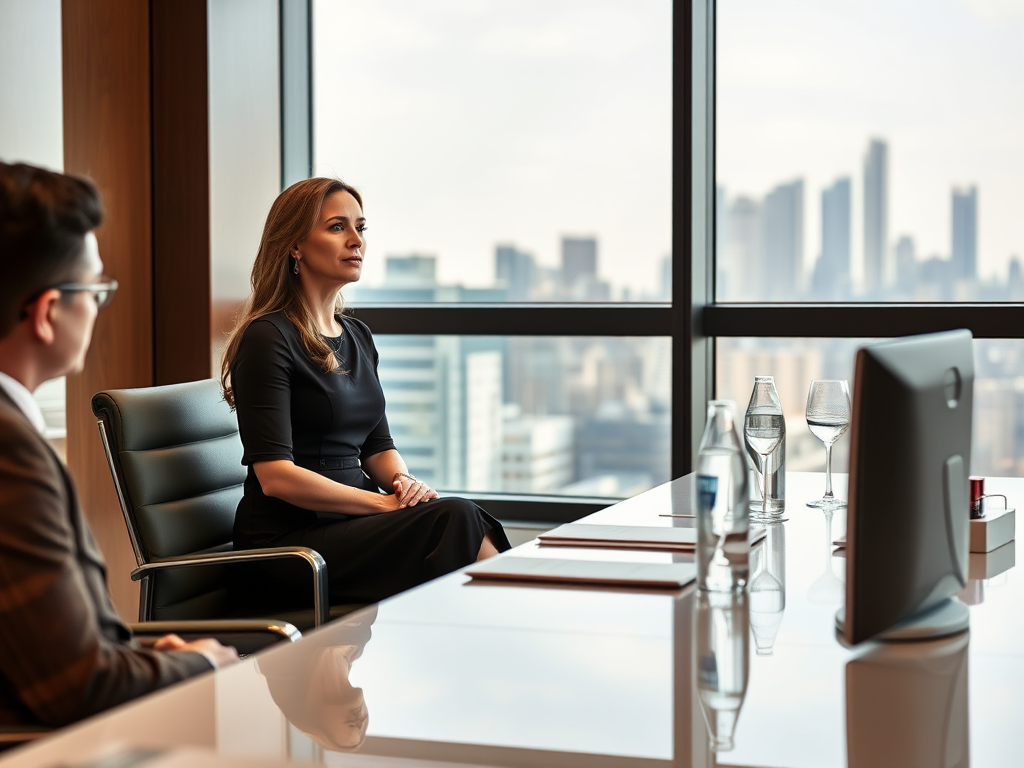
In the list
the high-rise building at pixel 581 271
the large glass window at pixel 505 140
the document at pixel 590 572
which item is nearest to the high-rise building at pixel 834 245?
the large glass window at pixel 505 140

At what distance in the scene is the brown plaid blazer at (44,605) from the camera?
3.91 ft

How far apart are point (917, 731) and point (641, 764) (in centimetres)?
27

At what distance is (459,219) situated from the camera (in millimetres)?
4055

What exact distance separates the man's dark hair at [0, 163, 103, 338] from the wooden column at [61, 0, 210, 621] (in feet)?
8.04

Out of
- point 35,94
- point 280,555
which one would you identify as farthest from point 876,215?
point 35,94

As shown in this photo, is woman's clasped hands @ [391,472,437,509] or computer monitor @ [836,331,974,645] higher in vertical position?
computer monitor @ [836,331,974,645]

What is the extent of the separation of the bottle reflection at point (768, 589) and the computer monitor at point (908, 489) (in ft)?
0.27

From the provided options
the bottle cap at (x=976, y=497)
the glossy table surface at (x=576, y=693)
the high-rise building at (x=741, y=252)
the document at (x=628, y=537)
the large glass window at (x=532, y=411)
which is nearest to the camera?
the glossy table surface at (x=576, y=693)

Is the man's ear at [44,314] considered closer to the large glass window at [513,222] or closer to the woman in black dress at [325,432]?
the woman in black dress at [325,432]

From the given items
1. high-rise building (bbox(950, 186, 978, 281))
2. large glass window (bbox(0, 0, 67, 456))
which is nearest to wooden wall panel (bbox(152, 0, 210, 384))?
large glass window (bbox(0, 0, 67, 456))

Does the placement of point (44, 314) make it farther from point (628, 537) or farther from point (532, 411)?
point (532, 411)

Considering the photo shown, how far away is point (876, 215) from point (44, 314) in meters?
2.85

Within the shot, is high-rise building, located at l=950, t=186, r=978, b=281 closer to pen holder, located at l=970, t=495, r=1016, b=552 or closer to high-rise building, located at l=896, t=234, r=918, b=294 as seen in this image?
high-rise building, located at l=896, t=234, r=918, b=294

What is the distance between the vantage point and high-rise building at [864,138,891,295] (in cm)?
358
